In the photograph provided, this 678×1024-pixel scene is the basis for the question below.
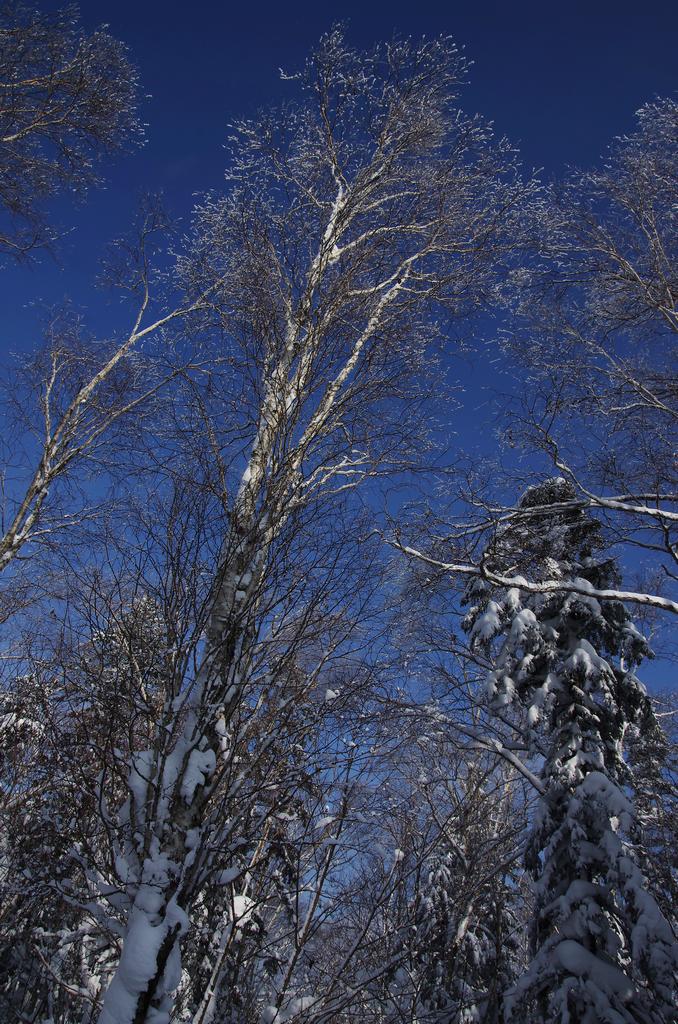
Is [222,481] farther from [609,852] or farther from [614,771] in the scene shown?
[614,771]

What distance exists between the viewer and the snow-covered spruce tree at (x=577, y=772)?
5.55 m

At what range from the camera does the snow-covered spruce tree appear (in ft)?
18.2

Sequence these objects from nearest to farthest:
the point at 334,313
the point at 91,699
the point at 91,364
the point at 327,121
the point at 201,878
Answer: the point at 201,878
the point at 91,699
the point at 334,313
the point at 327,121
the point at 91,364

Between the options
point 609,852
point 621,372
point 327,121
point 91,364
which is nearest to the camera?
point 609,852

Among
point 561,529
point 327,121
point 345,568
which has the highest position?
point 327,121

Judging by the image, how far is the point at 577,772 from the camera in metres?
6.88

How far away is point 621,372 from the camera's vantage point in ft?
24.0

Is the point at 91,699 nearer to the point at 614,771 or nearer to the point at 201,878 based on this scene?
the point at 201,878

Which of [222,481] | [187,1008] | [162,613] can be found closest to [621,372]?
[222,481]

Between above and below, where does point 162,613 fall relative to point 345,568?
below

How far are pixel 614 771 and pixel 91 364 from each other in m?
9.06

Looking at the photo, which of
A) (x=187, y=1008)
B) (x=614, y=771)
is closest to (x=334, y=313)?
(x=614, y=771)

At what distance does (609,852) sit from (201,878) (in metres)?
5.02

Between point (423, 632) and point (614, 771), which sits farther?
point (423, 632)
